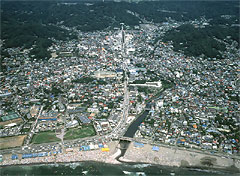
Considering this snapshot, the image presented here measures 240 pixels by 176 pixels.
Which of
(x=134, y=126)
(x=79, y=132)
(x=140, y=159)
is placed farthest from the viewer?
(x=134, y=126)

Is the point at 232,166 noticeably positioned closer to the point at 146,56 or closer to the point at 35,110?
the point at 35,110

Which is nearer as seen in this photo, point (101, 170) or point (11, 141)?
point (101, 170)

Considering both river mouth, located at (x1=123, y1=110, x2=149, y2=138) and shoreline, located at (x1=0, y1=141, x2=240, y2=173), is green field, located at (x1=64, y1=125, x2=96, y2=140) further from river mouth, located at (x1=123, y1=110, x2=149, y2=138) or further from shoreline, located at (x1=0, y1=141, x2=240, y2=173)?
river mouth, located at (x1=123, y1=110, x2=149, y2=138)

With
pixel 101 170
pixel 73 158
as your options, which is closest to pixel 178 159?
pixel 101 170

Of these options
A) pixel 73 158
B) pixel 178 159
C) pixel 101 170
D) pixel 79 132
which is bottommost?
pixel 101 170

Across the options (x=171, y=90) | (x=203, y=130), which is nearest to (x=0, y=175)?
(x=203, y=130)

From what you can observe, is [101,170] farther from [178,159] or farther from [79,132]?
[178,159]

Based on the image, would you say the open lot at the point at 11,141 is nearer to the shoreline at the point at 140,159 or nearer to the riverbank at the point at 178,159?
the shoreline at the point at 140,159
